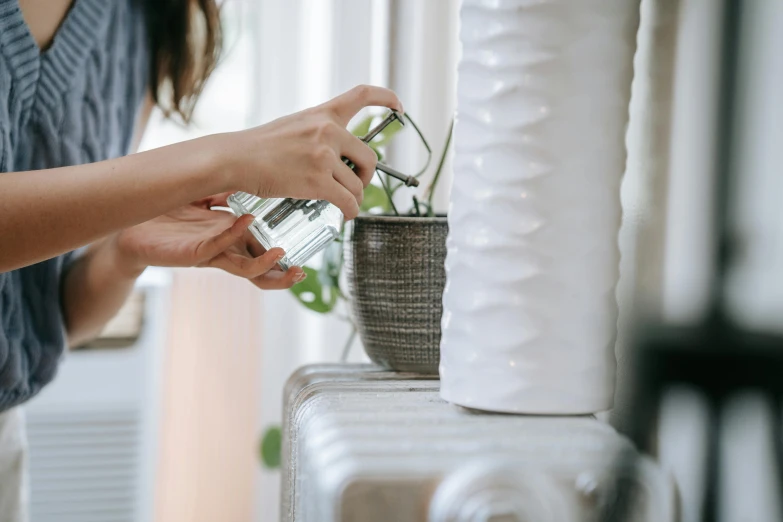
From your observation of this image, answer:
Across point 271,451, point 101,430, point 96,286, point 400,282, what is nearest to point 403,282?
point 400,282

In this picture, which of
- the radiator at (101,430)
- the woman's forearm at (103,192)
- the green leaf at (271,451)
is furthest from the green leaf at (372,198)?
the radiator at (101,430)

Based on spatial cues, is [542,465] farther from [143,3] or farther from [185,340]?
[185,340]

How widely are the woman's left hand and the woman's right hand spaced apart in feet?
0.28

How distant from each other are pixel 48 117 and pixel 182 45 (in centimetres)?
22

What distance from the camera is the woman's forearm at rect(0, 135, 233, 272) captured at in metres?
0.52

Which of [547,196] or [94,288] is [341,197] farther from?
[94,288]

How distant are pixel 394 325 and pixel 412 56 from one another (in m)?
0.73

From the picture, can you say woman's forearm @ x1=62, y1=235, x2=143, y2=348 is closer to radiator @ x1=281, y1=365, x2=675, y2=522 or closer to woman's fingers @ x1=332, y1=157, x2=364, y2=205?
woman's fingers @ x1=332, y1=157, x2=364, y2=205

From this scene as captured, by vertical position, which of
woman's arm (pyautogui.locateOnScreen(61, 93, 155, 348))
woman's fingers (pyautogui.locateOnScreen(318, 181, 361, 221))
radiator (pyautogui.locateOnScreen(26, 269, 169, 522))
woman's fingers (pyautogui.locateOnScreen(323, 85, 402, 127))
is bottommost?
radiator (pyautogui.locateOnScreen(26, 269, 169, 522))

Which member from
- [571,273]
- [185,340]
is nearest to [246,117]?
[185,340]

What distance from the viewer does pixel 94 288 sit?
33.6 inches

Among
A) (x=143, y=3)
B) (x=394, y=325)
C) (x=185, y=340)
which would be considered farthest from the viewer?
(x=185, y=340)

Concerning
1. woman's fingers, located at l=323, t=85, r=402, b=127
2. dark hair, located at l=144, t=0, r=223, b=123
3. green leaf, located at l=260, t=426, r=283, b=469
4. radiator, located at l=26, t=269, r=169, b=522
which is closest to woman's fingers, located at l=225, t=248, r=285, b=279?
woman's fingers, located at l=323, t=85, r=402, b=127

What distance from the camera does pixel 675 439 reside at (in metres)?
0.42
